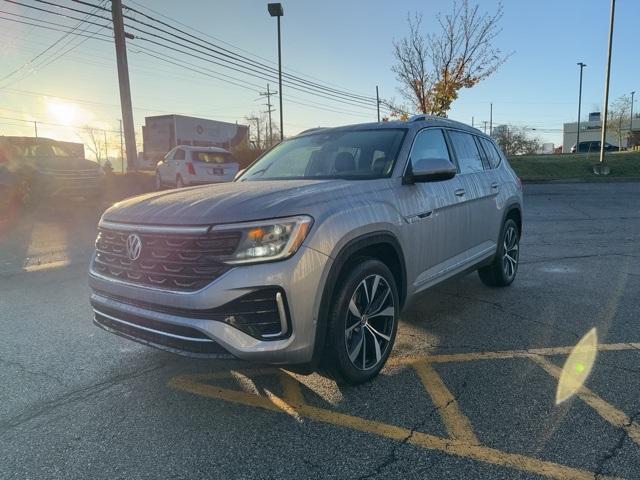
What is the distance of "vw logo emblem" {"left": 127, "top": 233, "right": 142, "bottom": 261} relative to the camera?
3.02m

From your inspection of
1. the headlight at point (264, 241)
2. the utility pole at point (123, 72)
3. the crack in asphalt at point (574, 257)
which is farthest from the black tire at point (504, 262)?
the utility pole at point (123, 72)

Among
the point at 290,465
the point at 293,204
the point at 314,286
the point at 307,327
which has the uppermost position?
the point at 293,204

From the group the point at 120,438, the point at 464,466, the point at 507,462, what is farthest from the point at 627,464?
the point at 120,438

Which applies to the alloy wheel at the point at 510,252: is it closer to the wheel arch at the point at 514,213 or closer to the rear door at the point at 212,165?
the wheel arch at the point at 514,213

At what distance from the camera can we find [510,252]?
5.88m

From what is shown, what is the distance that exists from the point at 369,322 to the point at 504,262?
3007 mm

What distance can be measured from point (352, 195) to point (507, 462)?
1.77 m

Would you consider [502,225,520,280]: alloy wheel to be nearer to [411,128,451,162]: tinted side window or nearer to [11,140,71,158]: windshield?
[411,128,451,162]: tinted side window

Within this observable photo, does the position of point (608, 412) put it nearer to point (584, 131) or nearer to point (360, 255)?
point (360, 255)

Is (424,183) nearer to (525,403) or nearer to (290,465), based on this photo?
(525,403)

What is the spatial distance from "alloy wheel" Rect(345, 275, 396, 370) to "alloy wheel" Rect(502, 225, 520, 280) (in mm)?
2738

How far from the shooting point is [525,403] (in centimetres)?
304

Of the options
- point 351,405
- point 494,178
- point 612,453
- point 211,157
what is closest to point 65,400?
point 351,405

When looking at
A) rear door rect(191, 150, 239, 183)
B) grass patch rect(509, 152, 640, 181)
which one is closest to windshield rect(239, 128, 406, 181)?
rear door rect(191, 150, 239, 183)
